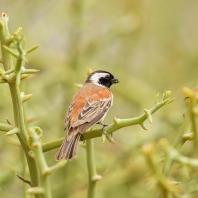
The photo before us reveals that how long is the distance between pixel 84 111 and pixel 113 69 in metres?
2.00

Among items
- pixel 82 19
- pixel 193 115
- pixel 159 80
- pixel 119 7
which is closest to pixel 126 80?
pixel 159 80

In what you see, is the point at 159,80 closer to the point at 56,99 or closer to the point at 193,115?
the point at 56,99

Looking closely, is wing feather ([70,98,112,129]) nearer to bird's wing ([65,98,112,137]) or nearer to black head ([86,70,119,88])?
bird's wing ([65,98,112,137])

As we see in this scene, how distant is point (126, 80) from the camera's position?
5.55 m

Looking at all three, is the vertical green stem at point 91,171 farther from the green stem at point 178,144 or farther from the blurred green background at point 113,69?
the blurred green background at point 113,69

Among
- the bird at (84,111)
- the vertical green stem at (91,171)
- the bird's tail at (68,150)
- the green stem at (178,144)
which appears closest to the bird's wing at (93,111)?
the bird at (84,111)

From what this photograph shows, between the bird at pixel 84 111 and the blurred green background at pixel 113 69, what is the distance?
1.19 ft

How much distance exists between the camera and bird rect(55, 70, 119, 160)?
2.96 metres

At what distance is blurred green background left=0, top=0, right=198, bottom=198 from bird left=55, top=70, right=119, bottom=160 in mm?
362

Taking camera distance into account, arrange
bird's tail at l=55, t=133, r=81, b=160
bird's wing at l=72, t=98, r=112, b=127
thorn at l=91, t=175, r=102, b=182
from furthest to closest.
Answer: bird's wing at l=72, t=98, r=112, b=127
bird's tail at l=55, t=133, r=81, b=160
thorn at l=91, t=175, r=102, b=182

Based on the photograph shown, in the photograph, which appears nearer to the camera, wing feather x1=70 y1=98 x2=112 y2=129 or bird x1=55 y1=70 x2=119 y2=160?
bird x1=55 y1=70 x2=119 y2=160

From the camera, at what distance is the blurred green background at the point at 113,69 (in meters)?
4.54

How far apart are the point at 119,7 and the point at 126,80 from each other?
1453 mm

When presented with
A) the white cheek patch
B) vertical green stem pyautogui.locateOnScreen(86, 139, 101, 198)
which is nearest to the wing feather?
the white cheek patch
